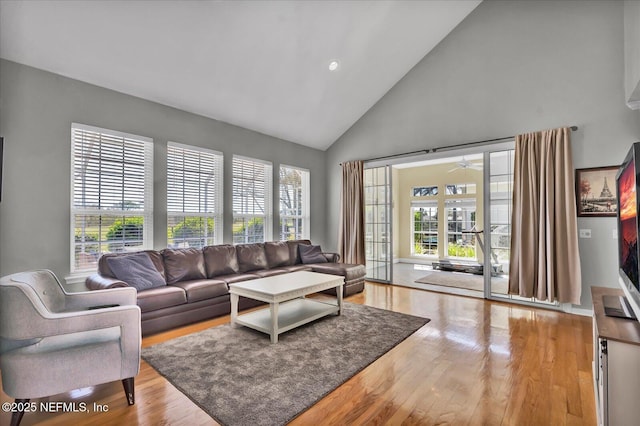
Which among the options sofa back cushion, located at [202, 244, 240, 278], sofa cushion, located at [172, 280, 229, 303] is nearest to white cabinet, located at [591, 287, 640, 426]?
sofa cushion, located at [172, 280, 229, 303]

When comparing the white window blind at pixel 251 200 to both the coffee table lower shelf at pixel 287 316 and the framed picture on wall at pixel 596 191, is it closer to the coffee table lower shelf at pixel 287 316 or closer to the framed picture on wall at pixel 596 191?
the coffee table lower shelf at pixel 287 316

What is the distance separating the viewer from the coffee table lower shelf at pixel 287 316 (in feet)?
10.3

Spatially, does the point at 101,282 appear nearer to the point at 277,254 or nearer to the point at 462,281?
Answer: the point at 277,254

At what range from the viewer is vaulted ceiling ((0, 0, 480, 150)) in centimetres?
306

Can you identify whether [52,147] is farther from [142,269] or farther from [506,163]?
[506,163]

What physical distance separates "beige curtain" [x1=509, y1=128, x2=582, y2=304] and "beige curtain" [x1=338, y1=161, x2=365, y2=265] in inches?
105

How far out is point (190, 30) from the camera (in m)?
3.45

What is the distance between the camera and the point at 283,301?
3391 millimetres

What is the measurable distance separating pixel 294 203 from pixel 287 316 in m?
3.24

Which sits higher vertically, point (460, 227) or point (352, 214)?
point (352, 214)

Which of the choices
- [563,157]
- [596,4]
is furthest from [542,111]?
[596,4]

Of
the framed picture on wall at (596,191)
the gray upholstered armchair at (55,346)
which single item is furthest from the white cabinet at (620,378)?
the framed picture on wall at (596,191)

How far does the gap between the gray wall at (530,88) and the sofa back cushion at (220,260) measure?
3452 mm

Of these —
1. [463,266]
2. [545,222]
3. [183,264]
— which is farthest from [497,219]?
[183,264]
